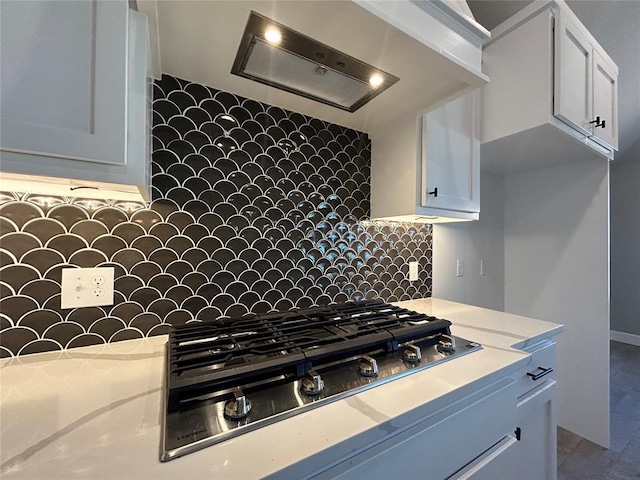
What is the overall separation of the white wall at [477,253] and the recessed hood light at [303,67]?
98cm

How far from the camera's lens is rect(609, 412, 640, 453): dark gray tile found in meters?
1.67

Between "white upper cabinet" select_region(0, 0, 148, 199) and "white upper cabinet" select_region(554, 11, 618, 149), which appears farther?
"white upper cabinet" select_region(554, 11, 618, 149)

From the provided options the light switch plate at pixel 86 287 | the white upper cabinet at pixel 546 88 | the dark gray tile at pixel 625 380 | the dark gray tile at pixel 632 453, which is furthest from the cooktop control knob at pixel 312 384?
the dark gray tile at pixel 625 380

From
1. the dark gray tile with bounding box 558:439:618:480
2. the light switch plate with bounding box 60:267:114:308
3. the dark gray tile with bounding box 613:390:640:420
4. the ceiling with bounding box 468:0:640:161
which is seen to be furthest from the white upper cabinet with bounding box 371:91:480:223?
the dark gray tile with bounding box 613:390:640:420

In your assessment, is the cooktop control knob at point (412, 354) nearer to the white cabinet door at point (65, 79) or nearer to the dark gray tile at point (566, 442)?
the white cabinet door at point (65, 79)

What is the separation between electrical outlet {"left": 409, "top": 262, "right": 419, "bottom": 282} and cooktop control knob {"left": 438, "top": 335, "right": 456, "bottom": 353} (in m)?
0.64

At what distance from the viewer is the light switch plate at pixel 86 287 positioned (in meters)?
0.81

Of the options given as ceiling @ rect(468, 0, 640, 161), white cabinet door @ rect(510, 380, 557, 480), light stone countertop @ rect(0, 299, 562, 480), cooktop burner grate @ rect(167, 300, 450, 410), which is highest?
ceiling @ rect(468, 0, 640, 161)

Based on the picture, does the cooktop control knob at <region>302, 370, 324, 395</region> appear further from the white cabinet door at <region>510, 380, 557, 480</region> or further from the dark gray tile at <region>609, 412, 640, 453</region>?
the dark gray tile at <region>609, 412, 640, 453</region>

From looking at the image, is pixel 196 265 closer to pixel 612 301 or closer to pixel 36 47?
pixel 36 47

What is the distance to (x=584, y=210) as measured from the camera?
1.74 m

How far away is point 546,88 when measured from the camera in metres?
1.25

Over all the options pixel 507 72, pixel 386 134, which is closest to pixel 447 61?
pixel 386 134

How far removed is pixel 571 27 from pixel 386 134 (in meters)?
1.03
